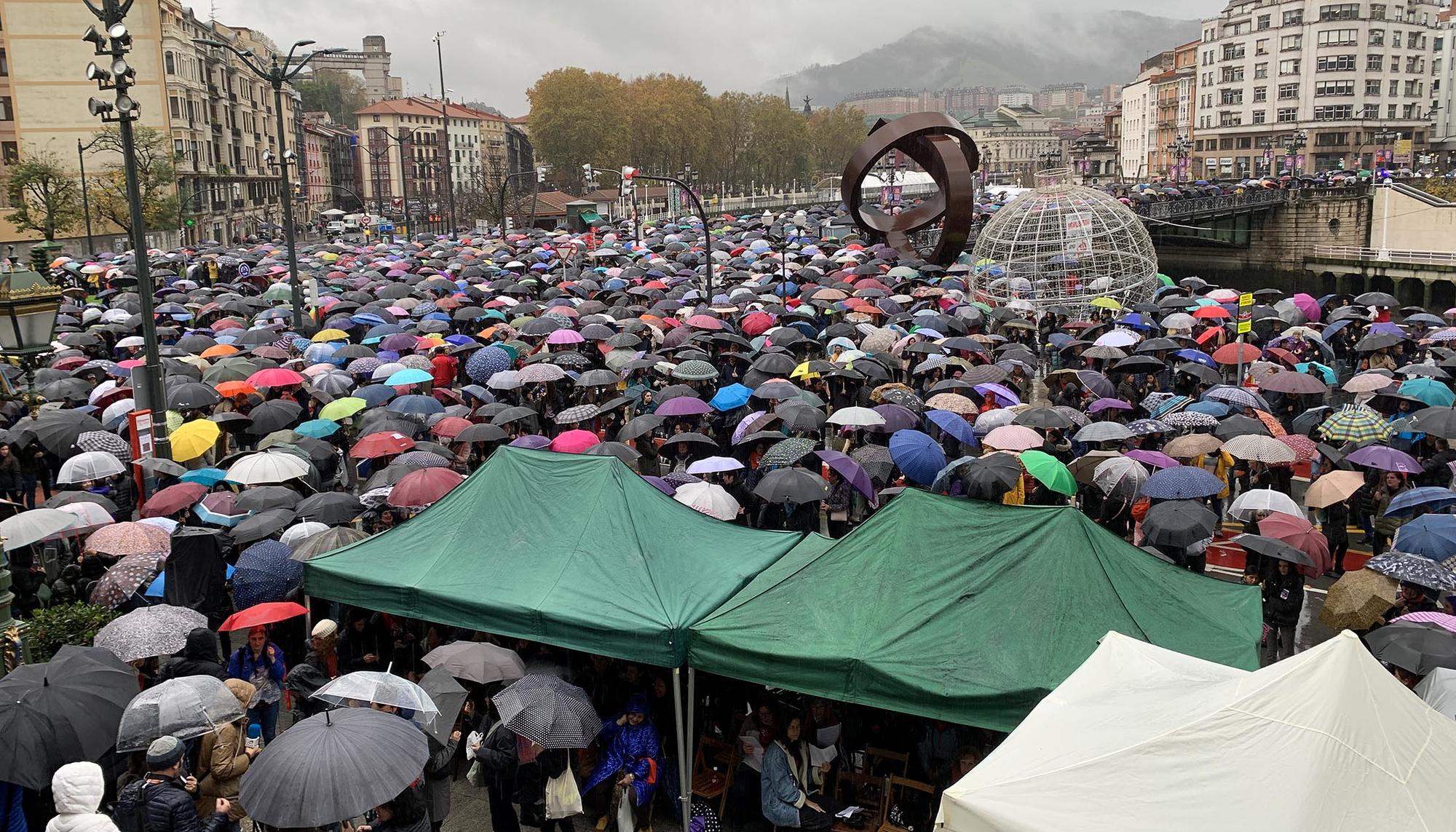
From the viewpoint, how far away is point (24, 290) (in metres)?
8.77

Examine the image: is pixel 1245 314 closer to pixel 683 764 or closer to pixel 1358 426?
pixel 1358 426

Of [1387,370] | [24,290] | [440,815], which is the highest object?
[24,290]

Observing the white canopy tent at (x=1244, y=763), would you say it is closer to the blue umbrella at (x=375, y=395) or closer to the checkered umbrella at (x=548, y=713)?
the checkered umbrella at (x=548, y=713)

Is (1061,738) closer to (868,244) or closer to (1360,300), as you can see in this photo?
(1360,300)

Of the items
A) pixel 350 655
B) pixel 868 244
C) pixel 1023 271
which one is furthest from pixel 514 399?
pixel 868 244

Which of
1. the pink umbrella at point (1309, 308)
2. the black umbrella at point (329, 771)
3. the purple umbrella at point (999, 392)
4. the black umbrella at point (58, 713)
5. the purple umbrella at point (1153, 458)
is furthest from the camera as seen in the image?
the pink umbrella at point (1309, 308)

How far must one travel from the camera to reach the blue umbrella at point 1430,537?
9516 millimetres

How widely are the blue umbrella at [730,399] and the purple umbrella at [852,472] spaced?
3221mm

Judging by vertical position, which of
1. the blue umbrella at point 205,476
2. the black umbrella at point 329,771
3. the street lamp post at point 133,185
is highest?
the street lamp post at point 133,185

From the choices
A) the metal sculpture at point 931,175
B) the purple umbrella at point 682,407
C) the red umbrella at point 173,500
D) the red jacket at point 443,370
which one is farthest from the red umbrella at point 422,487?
the metal sculpture at point 931,175

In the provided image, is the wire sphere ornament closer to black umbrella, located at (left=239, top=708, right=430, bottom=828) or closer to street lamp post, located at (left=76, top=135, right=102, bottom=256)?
black umbrella, located at (left=239, top=708, right=430, bottom=828)

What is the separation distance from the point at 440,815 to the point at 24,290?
5052 millimetres

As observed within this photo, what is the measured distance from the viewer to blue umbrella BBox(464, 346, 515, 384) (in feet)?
58.7

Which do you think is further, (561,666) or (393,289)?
(393,289)
